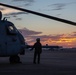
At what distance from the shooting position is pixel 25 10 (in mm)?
5770

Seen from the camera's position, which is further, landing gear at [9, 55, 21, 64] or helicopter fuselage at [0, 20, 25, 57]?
landing gear at [9, 55, 21, 64]

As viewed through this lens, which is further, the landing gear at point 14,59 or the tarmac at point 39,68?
the landing gear at point 14,59

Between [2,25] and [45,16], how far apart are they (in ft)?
52.1


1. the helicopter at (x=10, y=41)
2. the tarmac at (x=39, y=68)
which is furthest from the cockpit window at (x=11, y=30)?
the tarmac at (x=39, y=68)

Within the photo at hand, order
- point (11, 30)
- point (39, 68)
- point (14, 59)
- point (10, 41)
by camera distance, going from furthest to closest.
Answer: point (14, 59), point (11, 30), point (10, 41), point (39, 68)

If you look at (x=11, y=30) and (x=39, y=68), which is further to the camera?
(x=11, y=30)

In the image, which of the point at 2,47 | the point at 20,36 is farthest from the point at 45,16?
the point at 20,36

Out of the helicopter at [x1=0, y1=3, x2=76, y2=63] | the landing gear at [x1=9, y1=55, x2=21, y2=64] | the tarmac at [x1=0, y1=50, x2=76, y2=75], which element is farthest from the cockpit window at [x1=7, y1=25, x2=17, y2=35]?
the tarmac at [x1=0, y1=50, x2=76, y2=75]

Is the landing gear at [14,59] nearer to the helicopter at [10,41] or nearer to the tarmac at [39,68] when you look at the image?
the helicopter at [10,41]

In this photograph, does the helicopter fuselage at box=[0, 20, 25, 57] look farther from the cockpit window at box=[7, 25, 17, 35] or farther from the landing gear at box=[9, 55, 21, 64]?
the landing gear at box=[9, 55, 21, 64]

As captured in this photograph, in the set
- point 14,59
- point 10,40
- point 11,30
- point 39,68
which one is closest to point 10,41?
point 10,40

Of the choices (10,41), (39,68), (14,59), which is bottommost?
(39,68)

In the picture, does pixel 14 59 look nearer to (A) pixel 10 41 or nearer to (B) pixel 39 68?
(A) pixel 10 41

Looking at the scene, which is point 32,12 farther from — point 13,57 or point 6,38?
point 13,57
